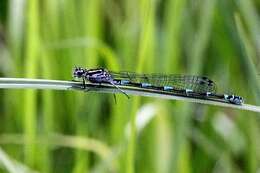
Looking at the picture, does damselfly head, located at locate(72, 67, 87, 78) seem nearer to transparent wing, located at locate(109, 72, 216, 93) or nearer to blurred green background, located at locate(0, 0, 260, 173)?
transparent wing, located at locate(109, 72, 216, 93)

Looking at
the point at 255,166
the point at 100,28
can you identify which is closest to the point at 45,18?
the point at 100,28

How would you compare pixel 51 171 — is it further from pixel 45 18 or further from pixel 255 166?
pixel 255 166

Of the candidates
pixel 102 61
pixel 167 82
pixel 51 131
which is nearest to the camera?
pixel 167 82

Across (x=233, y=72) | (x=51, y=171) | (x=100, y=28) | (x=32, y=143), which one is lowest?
(x=51, y=171)

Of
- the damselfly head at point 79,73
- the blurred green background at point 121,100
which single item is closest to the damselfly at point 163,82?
the damselfly head at point 79,73

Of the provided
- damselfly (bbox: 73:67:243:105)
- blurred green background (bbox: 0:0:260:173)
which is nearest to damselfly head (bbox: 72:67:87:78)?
damselfly (bbox: 73:67:243:105)

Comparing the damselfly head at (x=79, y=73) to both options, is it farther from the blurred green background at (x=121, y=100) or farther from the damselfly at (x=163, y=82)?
the blurred green background at (x=121, y=100)

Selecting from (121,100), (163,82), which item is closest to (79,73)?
(163,82)
